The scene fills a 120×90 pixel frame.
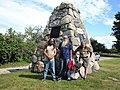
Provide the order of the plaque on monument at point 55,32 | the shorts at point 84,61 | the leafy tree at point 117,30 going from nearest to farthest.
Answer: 1. the shorts at point 84,61
2. the plaque on monument at point 55,32
3. the leafy tree at point 117,30

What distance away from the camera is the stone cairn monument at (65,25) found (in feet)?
20.4

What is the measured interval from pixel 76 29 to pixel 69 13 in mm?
963

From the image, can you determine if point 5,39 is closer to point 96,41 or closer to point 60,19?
point 60,19

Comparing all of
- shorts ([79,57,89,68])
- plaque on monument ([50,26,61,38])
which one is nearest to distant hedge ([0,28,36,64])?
plaque on monument ([50,26,61,38])

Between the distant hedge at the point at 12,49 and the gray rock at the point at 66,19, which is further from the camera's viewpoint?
the distant hedge at the point at 12,49

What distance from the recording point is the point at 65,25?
643cm

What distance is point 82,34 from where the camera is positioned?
265 inches

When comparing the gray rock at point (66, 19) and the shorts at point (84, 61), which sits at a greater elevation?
the gray rock at point (66, 19)

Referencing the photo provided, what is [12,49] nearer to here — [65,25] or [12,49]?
[12,49]

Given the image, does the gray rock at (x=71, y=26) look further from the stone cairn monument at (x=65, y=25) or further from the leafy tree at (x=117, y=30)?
the leafy tree at (x=117, y=30)

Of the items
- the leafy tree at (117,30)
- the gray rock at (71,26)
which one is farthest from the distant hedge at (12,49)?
the leafy tree at (117,30)

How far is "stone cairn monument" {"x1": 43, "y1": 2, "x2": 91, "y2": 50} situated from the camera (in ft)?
20.4

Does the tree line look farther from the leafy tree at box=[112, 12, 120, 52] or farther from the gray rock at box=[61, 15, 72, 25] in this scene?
the leafy tree at box=[112, 12, 120, 52]

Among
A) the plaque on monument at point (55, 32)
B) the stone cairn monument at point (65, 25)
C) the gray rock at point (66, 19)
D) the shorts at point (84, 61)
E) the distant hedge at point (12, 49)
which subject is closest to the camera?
the shorts at point (84, 61)
